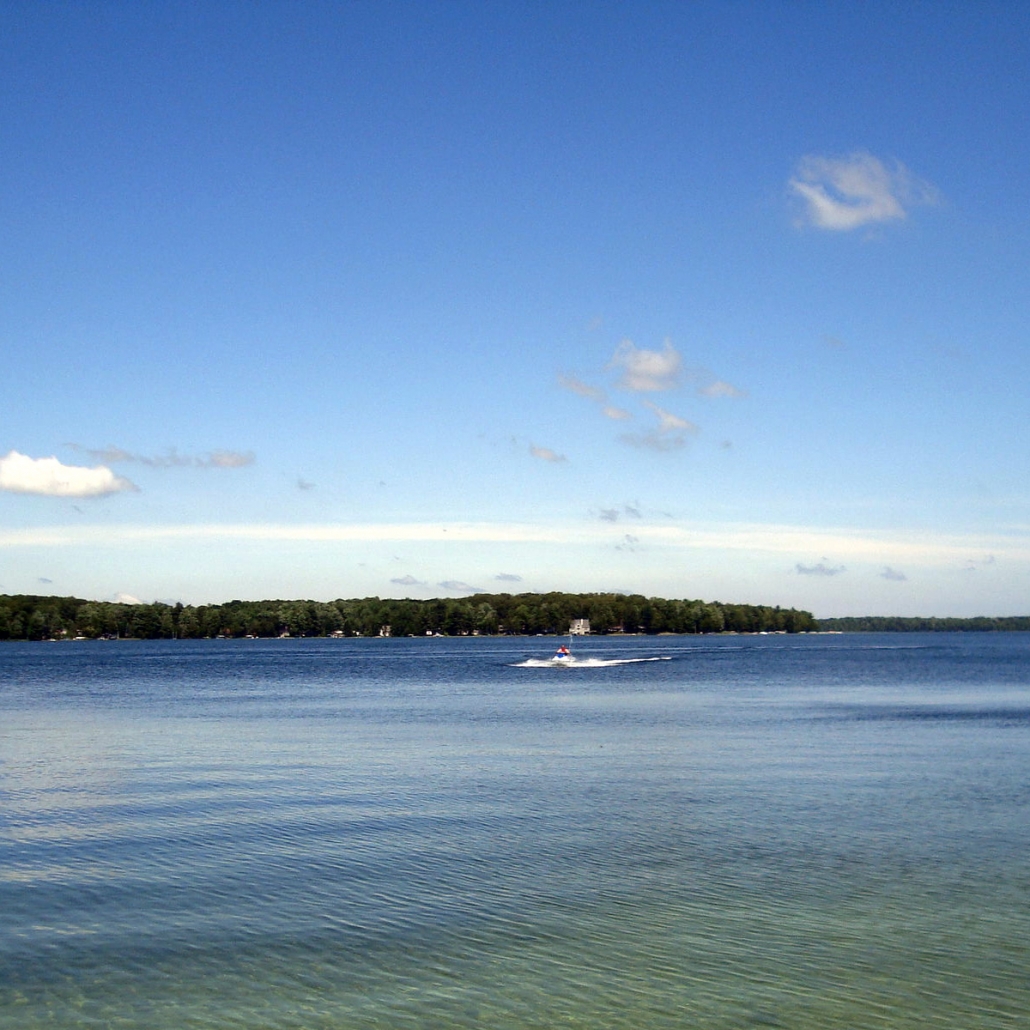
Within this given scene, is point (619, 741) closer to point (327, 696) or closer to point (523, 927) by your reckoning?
point (523, 927)

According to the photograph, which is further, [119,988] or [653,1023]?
[119,988]

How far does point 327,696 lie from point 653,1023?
168 ft

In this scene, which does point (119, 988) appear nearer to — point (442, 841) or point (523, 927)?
point (523, 927)

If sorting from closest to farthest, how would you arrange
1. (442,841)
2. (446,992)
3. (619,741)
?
(446,992) → (442,841) → (619,741)

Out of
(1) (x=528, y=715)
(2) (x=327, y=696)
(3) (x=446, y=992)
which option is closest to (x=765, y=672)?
(2) (x=327, y=696)

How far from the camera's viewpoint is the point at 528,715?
151 ft

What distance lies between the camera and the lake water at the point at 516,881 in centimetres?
1154

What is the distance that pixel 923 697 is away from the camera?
57.1 m

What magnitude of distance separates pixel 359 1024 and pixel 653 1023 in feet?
9.19

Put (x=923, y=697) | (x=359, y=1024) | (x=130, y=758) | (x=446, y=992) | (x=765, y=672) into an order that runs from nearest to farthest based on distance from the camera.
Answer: (x=359, y=1024)
(x=446, y=992)
(x=130, y=758)
(x=923, y=697)
(x=765, y=672)

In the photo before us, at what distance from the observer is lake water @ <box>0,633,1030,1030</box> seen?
37.9 feet

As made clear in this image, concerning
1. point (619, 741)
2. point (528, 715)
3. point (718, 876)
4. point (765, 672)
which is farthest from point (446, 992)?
point (765, 672)

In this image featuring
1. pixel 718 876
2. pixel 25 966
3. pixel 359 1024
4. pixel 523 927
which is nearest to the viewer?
pixel 359 1024

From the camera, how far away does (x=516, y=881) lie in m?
16.3
